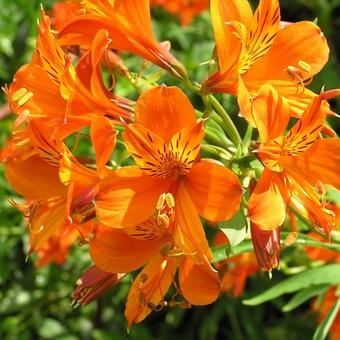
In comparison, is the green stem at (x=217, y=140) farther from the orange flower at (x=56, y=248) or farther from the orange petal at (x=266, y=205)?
the orange flower at (x=56, y=248)

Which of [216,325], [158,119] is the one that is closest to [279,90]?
[158,119]

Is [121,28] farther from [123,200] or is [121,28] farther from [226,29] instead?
[123,200]

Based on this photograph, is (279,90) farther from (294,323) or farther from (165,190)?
(294,323)

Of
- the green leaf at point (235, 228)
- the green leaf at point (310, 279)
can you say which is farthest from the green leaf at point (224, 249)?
the green leaf at point (235, 228)

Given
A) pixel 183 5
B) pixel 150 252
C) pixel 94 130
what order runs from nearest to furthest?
pixel 94 130
pixel 150 252
pixel 183 5

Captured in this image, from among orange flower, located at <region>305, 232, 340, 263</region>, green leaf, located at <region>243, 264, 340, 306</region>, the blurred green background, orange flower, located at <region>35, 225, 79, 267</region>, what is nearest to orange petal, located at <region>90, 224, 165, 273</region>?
green leaf, located at <region>243, 264, 340, 306</region>

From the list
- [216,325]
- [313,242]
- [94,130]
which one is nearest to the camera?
[94,130]
